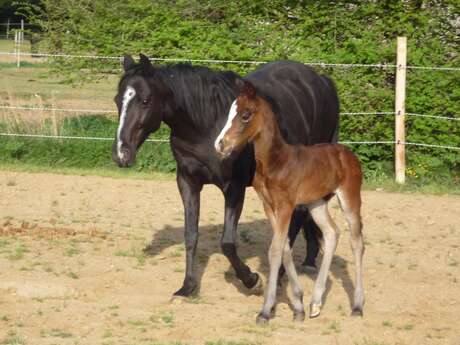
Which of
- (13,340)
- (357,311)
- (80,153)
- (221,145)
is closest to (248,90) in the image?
(221,145)

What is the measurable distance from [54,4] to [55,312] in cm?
975

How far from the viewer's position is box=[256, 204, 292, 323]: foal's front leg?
20.8 ft

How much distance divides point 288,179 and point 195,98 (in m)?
1.21

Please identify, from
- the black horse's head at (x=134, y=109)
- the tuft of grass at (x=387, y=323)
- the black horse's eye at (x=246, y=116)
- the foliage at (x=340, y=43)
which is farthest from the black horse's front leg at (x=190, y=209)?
the foliage at (x=340, y=43)

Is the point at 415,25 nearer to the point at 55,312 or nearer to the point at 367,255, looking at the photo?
the point at 367,255

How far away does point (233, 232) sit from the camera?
7.16m

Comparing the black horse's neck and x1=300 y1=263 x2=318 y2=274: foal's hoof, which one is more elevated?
the black horse's neck

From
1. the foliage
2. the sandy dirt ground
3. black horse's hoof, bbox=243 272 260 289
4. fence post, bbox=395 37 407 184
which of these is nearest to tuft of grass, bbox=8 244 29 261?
the sandy dirt ground

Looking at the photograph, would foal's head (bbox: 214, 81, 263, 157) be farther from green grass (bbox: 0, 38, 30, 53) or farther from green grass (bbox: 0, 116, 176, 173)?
green grass (bbox: 0, 38, 30, 53)

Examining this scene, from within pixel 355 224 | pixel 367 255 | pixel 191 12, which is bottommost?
pixel 367 255

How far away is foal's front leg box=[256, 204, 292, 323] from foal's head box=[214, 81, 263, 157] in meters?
0.57

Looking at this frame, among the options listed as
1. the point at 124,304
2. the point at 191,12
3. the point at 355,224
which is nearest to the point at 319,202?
the point at 355,224

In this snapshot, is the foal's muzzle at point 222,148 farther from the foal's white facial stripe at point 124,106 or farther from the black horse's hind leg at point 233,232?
the black horse's hind leg at point 233,232

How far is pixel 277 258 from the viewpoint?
21.0 ft
